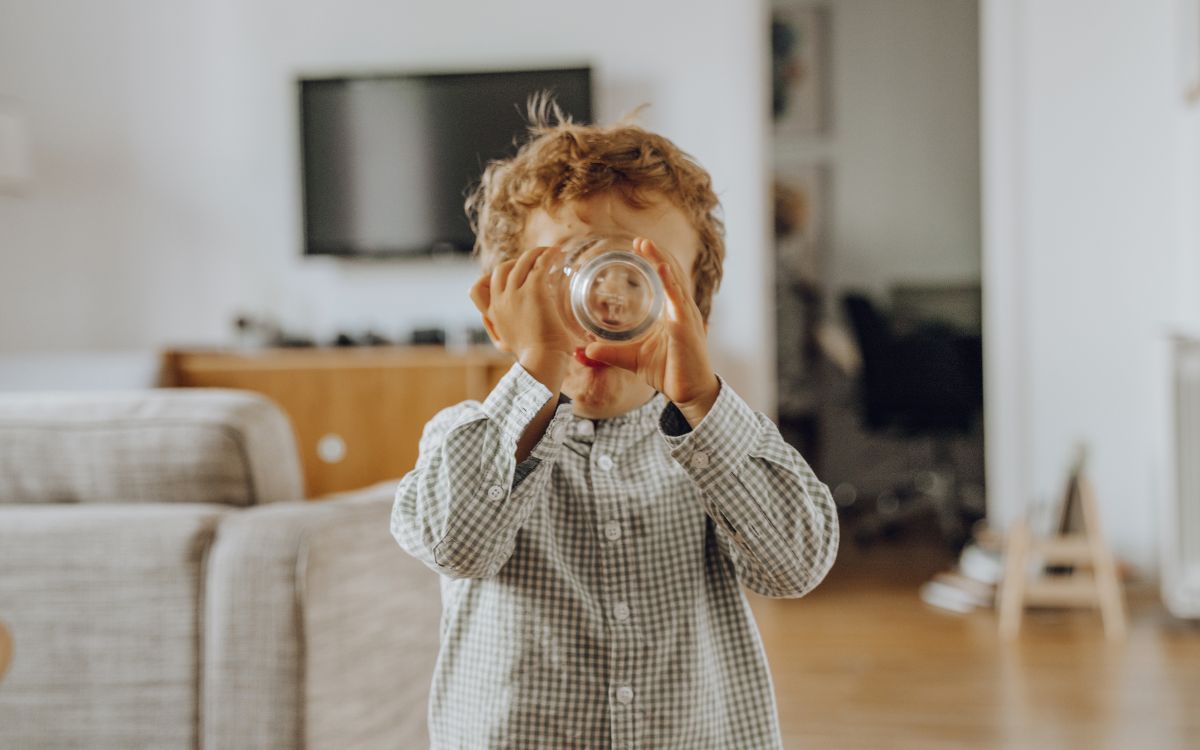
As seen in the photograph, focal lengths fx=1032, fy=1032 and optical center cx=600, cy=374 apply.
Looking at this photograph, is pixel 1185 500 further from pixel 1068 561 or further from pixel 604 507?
pixel 604 507

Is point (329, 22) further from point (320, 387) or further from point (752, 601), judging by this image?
point (752, 601)

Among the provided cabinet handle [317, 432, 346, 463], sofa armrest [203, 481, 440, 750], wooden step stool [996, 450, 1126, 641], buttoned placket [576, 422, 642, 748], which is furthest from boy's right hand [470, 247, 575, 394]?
cabinet handle [317, 432, 346, 463]

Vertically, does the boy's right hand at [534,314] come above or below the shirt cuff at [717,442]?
above

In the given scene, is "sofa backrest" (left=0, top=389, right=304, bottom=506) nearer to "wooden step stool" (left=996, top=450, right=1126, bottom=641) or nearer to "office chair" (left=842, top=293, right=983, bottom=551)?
"wooden step stool" (left=996, top=450, right=1126, bottom=641)

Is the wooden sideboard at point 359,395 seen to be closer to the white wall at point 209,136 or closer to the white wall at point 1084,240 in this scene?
the white wall at point 209,136

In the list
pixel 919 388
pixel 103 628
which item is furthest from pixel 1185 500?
pixel 103 628

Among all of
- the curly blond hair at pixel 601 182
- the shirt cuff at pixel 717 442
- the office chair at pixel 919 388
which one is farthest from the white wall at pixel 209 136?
the shirt cuff at pixel 717 442

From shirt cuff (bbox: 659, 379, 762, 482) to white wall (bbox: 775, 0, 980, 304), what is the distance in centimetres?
400

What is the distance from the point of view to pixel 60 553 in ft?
3.04

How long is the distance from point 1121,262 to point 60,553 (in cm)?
295

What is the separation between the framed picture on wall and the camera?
4.46 m

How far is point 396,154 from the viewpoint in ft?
11.2

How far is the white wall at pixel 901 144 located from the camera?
445 centimetres

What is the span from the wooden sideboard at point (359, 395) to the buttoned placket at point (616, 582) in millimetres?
Answer: 2178
